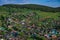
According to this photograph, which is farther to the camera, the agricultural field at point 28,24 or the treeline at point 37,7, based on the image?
the treeline at point 37,7

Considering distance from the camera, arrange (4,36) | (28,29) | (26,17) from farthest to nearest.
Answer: (26,17)
(28,29)
(4,36)

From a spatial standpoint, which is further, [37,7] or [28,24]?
[37,7]

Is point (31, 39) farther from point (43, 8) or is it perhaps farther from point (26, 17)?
point (43, 8)

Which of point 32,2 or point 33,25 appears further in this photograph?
point 32,2

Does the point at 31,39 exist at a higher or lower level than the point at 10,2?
lower

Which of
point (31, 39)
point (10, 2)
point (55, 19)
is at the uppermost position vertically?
point (10, 2)

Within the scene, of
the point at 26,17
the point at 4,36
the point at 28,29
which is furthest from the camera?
the point at 26,17

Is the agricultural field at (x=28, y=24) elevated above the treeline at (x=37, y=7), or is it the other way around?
the treeline at (x=37, y=7)

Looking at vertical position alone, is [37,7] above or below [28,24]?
above

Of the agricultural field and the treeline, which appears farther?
the treeline

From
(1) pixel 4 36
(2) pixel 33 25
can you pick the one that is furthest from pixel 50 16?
(1) pixel 4 36

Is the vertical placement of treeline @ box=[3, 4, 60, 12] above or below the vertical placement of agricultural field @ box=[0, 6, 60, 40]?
above
